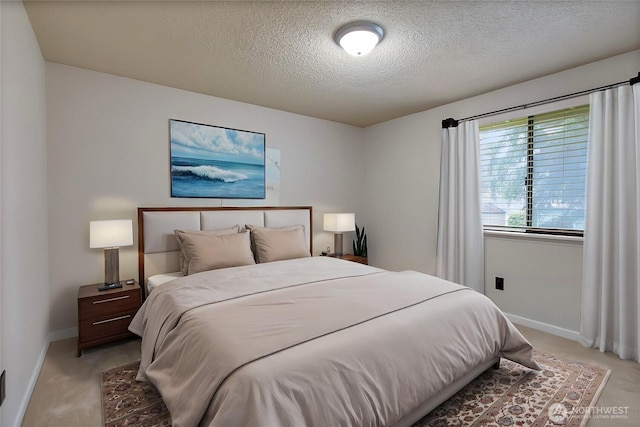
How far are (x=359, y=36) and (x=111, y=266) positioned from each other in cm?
282

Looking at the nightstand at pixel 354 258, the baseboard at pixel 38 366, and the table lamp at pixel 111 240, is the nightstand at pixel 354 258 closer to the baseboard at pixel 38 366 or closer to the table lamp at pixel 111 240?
the table lamp at pixel 111 240

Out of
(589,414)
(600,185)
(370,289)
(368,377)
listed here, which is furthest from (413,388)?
(600,185)

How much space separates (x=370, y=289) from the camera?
2.21 meters

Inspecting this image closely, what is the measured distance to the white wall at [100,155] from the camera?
108 inches

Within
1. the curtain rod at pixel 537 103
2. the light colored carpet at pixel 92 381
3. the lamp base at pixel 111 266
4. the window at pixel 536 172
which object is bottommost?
the light colored carpet at pixel 92 381

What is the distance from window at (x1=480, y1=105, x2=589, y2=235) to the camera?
9.52 ft

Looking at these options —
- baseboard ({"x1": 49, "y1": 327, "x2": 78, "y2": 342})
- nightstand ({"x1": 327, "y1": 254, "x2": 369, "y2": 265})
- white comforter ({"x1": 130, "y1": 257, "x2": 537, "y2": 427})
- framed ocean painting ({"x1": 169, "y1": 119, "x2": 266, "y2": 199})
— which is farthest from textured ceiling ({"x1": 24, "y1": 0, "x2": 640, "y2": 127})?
baseboard ({"x1": 49, "y1": 327, "x2": 78, "y2": 342})

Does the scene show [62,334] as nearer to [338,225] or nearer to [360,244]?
[338,225]

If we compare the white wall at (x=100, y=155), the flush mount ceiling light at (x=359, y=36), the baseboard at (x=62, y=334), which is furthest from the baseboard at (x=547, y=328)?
the baseboard at (x=62, y=334)

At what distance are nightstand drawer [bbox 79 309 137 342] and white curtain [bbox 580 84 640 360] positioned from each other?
160 inches

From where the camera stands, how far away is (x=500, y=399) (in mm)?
1962

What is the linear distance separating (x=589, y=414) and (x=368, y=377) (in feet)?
4.96

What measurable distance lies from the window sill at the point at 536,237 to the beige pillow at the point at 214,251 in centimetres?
269

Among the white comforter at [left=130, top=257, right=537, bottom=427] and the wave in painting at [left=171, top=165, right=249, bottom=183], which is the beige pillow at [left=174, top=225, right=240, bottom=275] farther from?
the wave in painting at [left=171, top=165, right=249, bottom=183]
